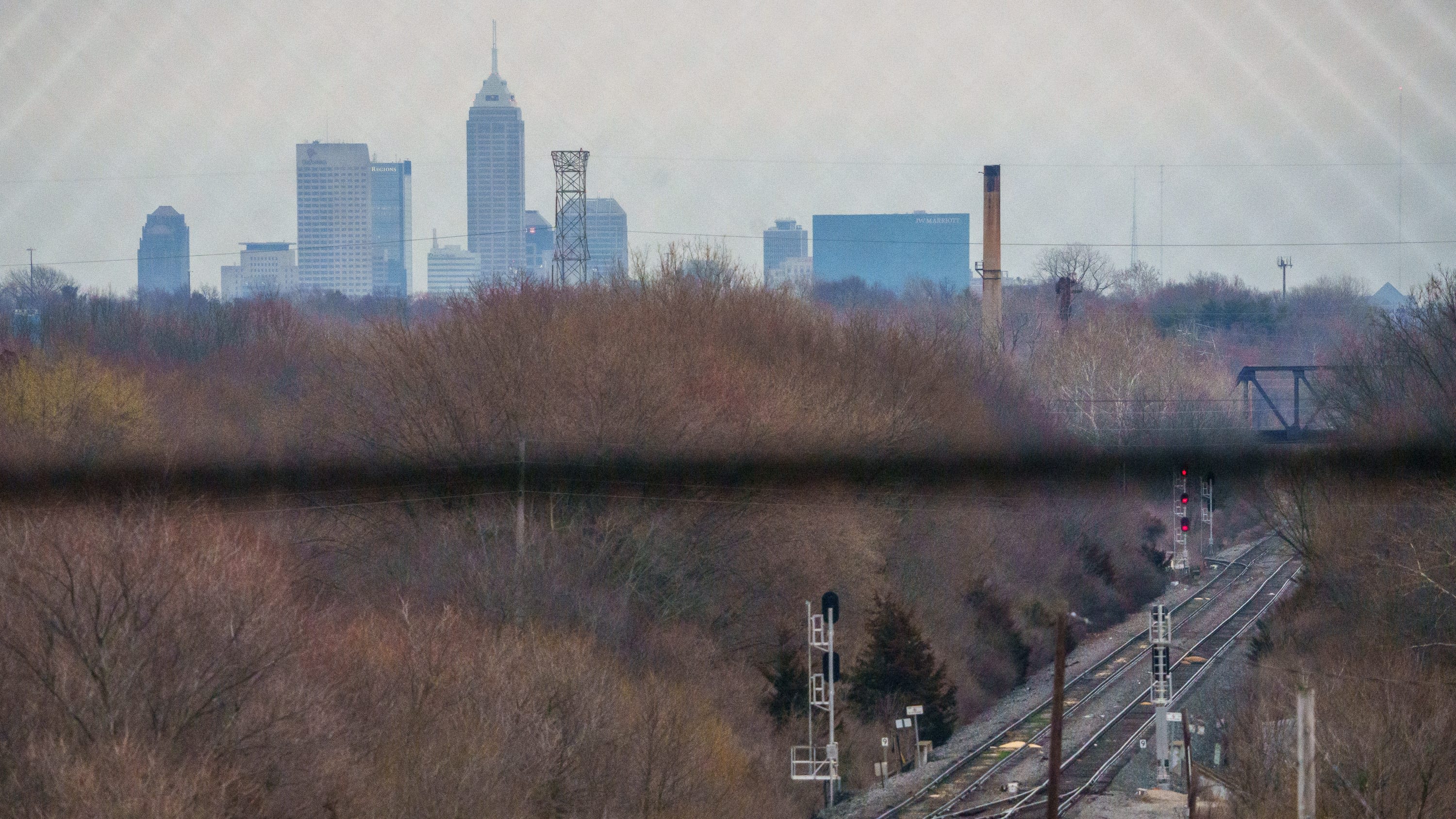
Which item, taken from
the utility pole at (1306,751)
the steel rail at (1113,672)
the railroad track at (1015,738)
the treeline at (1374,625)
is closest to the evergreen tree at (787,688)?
the railroad track at (1015,738)

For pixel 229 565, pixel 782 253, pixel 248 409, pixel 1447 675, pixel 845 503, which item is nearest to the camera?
pixel 229 565

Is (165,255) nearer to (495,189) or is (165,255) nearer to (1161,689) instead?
(495,189)

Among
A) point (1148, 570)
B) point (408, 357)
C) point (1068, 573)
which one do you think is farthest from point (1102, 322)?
point (408, 357)

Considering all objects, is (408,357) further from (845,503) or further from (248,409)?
(845,503)

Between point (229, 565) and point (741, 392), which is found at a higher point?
point (741, 392)

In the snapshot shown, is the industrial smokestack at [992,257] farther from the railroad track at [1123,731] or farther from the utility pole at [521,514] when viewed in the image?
the utility pole at [521,514]

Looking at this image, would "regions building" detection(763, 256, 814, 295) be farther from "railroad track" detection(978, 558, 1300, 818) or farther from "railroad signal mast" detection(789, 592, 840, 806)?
"railroad signal mast" detection(789, 592, 840, 806)

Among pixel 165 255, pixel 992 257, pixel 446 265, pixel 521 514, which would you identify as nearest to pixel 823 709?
pixel 521 514

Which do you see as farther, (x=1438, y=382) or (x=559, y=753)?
(x=1438, y=382)
